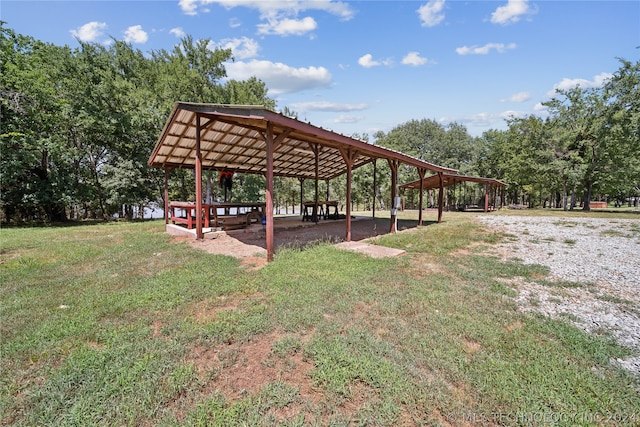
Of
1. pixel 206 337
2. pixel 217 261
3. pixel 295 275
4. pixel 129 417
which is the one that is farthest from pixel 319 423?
pixel 217 261

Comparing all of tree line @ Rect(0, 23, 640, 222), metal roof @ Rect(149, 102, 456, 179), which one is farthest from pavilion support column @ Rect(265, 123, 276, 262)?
tree line @ Rect(0, 23, 640, 222)

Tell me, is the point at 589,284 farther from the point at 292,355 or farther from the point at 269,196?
the point at 269,196

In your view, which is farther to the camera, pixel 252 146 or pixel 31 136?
pixel 31 136

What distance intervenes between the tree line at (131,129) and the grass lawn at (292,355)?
27.5 feet

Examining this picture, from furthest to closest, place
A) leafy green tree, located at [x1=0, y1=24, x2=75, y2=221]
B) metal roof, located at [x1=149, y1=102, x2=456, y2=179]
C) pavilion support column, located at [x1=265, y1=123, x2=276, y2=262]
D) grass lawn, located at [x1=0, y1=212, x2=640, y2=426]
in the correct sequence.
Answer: leafy green tree, located at [x1=0, y1=24, x2=75, y2=221] < metal roof, located at [x1=149, y1=102, x2=456, y2=179] < pavilion support column, located at [x1=265, y1=123, x2=276, y2=262] < grass lawn, located at [x1=0, y1=212, x2=640, y2=426]

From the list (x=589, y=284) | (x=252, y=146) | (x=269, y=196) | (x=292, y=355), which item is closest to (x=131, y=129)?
(x=252, y=146)

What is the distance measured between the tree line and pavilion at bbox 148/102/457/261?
179 cm

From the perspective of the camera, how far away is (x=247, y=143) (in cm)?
1062

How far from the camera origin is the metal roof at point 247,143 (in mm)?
6008

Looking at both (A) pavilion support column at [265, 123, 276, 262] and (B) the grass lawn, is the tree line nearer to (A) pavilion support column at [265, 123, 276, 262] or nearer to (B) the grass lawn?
(A) pavilion support column at [265, 123, 276, 262]

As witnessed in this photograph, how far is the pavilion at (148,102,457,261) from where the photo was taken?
5.75m

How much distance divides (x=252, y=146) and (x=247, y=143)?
432mm

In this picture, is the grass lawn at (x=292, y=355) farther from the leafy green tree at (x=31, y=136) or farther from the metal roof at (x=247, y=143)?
the leafy green tree at (x=31, y=136)

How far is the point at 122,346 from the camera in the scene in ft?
8.63
